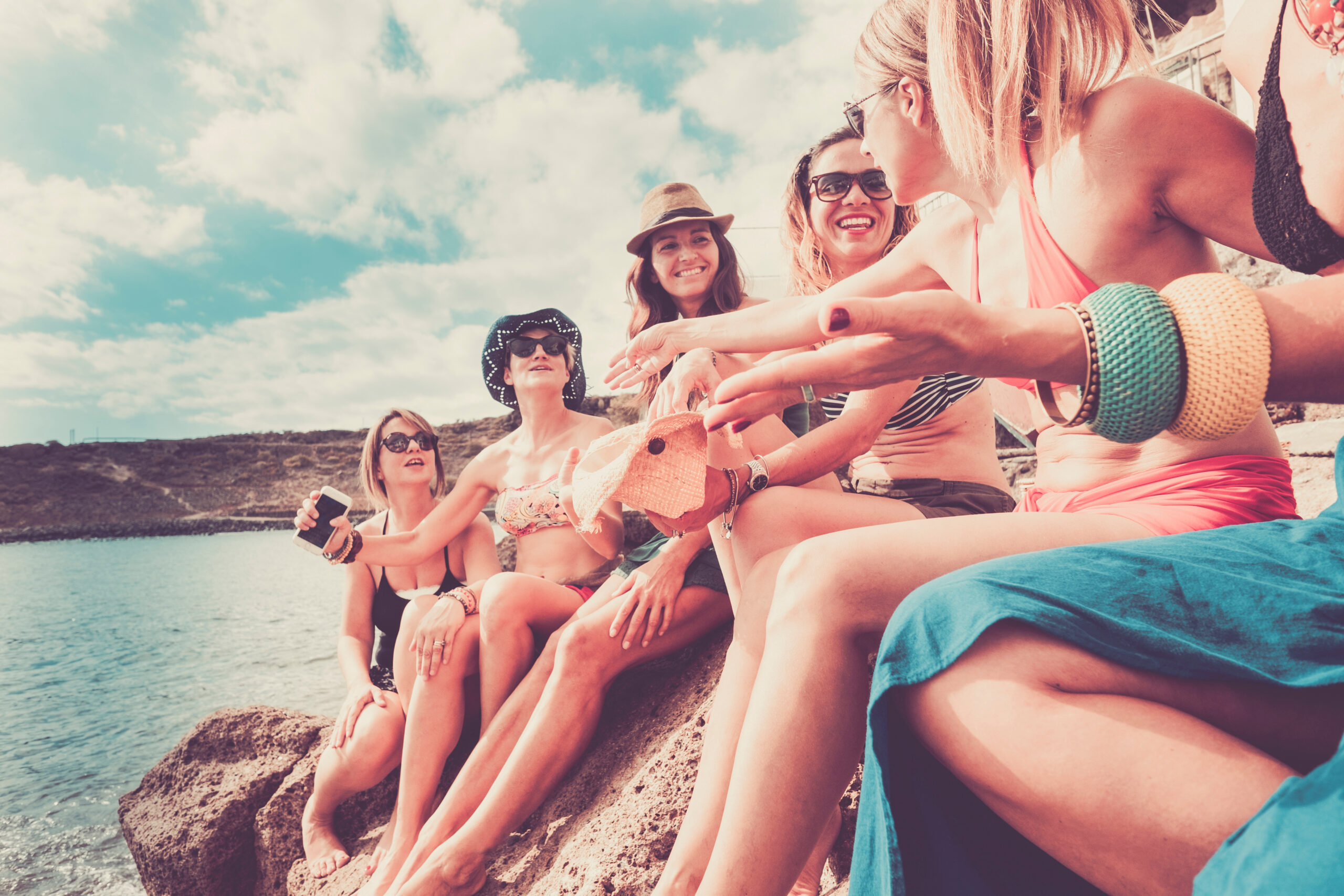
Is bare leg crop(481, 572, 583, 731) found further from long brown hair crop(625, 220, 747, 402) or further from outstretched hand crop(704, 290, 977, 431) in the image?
outstretched hand crop(704, 290, 977, 431)

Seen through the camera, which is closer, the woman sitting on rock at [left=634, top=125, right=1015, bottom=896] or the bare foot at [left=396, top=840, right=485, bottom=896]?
the woman sitting on rock at [left=634, top=125, right=1015, bottom=896]

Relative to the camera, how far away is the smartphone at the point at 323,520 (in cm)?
367

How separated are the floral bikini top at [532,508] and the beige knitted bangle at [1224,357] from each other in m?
3.05

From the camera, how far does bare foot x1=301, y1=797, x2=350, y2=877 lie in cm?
343

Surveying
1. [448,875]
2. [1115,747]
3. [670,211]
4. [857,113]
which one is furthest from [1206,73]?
[448,875]

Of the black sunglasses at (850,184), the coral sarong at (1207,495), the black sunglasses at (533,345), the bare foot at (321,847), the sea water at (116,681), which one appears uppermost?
the black sunglasses at (850,184)

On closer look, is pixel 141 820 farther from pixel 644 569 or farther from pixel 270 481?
pixel 270 481

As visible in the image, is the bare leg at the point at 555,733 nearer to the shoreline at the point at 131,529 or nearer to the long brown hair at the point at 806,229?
the long brown hair at the point at 806,229

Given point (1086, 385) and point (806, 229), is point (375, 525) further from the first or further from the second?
point (1086, 385)

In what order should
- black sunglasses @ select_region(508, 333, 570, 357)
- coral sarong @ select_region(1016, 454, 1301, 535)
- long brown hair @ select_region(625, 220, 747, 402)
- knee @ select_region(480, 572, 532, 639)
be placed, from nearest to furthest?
coral sarong @ select_region(1016, 454, 1301, 535) < knee @ select_region(480, 572, 532, 639) < long brown hair @ select_region(625, 220, 747, 402) < black sunglasses @ select_region(508, 333, 570, 357)

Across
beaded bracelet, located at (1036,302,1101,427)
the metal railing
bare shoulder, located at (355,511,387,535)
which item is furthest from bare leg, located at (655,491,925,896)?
the metal railing

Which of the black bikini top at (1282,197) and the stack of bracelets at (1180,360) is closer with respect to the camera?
the stack of bracelets at (1180,360)

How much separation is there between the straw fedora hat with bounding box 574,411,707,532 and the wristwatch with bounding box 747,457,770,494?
255mm

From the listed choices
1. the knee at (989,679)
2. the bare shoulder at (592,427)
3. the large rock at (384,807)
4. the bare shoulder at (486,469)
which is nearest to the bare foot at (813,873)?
the large rock at (384,807)
